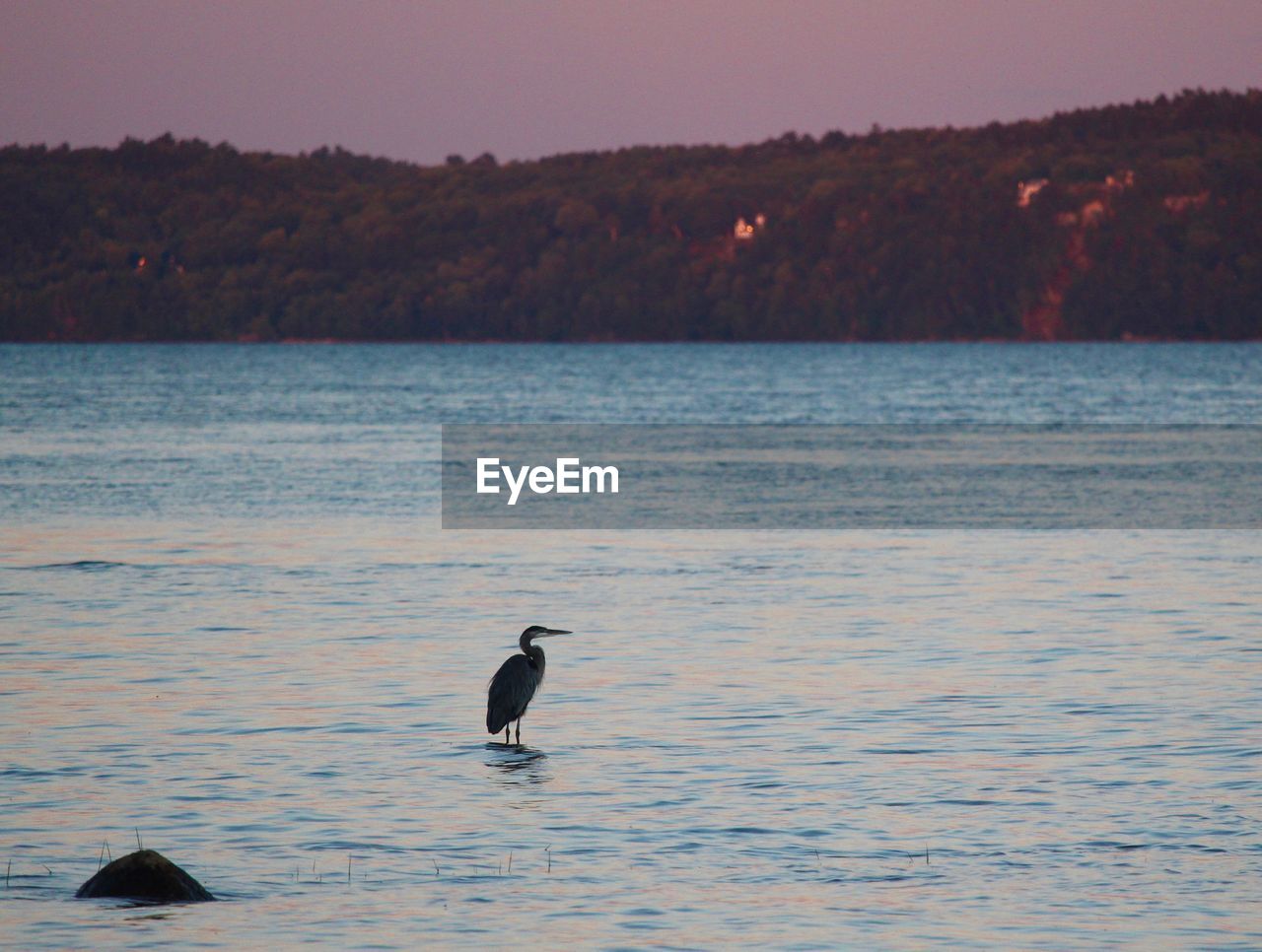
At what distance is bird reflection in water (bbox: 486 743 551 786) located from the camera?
17500 mm

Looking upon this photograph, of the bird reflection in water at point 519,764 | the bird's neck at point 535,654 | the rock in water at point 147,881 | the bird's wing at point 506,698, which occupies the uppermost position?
the bird's neck at point 535,654

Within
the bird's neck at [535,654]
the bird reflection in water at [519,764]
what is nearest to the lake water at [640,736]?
the bird reflection in water at [519,764]

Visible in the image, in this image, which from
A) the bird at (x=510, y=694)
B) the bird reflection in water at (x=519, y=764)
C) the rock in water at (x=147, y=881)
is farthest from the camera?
the bird at (x=510, y=694)

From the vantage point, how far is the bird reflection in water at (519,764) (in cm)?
1750

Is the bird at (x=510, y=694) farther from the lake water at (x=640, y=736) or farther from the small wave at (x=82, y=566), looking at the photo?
the small wave at (x=82, y=566)

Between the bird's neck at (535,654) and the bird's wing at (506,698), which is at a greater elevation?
the bird's neck at (535,654)

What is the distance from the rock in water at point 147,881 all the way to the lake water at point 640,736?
0.15 meters

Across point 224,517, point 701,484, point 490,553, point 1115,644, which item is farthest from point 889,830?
point 701,484

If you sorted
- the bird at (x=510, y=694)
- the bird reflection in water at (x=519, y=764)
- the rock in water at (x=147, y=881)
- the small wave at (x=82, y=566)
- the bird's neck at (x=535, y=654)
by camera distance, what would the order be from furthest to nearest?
1. the small wave at (x=82, y=566)
2. the bird's neck at (x=535, y=654)
3. the bird at (x=510, y=694)
4. the bird reflection in water at (x=519, y=764)
5. the rock in water at (x=147, y=881)

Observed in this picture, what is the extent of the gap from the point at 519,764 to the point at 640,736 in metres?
1.47

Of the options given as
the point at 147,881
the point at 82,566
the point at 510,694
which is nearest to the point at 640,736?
the point at 510,694

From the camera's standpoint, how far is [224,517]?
4303cm

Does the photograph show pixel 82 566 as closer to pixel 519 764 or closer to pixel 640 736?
pixel 640 736

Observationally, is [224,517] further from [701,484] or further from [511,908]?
[511,908]
